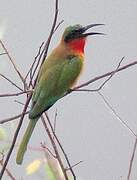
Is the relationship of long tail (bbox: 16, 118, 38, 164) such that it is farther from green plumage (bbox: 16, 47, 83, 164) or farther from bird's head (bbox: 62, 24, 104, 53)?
bird's head (bbox: 62, 24, 104, 53)

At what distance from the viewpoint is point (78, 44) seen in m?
1.76

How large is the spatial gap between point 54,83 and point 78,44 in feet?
0.55

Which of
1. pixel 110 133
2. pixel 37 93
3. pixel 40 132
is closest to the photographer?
pixel 37 93

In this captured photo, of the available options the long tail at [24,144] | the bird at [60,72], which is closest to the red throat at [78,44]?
the bird at [60,72]

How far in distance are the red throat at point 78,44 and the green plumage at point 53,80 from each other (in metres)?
0.02

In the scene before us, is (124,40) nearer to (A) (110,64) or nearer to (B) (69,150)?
(A) (110,64)

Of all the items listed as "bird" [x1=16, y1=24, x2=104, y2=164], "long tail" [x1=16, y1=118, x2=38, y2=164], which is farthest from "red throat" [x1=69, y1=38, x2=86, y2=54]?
"long tail" [x1=16, y1=118, x2=38, y2=164]

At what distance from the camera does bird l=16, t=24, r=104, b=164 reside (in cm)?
155

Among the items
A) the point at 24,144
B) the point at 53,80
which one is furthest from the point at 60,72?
the point at 24,144

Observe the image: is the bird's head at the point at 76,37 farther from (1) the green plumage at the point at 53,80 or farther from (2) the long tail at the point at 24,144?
(2) the long tail at the point at 24,144

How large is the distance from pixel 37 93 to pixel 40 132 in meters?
1.48

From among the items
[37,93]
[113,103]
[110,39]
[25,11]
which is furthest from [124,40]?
[37,93]

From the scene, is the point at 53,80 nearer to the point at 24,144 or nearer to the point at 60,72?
the point at 60,72

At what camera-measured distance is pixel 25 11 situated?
315cm
